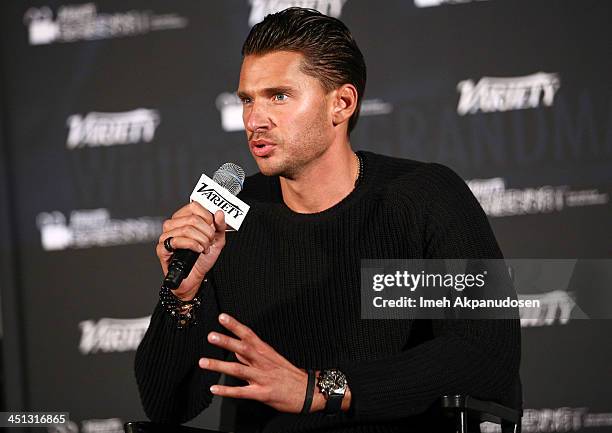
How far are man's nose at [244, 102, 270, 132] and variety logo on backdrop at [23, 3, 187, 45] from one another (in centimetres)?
152

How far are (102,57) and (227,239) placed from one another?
1.58m

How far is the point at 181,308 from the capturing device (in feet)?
6.36

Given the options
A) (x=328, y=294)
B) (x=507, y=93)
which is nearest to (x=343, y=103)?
(x=328, y=294)

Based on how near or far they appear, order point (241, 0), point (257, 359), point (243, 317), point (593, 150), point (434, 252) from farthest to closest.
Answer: point (241, 0) < point (593, 150) < point (243, 317) < point (434, 252) < point (257, 359)

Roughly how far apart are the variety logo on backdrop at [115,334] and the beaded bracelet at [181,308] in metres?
1.47

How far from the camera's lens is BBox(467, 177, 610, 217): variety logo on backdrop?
123 inches

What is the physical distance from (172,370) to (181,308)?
0.17 meters

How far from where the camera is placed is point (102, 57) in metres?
3.43

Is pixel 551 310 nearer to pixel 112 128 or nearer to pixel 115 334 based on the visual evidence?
pixel 115 334

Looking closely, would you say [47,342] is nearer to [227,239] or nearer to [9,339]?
[9,339]

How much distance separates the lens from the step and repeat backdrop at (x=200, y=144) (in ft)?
10.3

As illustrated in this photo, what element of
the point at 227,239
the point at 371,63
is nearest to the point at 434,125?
the point at 371,63

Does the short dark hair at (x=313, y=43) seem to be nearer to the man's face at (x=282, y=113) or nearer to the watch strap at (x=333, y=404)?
the man's face at (x=282, y=113)

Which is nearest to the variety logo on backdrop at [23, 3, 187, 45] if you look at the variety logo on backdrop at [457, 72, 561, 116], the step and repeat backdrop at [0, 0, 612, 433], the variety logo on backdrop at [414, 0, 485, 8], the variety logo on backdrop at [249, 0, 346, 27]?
the step and repeat backdrop at [0, 0, 612, 433]
